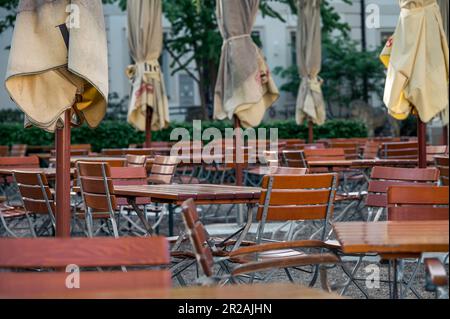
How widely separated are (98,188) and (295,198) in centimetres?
168

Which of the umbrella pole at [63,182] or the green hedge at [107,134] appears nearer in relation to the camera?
the umbrella pole at [63,182]

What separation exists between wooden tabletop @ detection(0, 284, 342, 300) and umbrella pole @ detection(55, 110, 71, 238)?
2483 millimetres

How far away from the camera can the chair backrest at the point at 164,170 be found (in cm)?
912

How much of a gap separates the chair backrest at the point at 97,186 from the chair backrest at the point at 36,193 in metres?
0.28

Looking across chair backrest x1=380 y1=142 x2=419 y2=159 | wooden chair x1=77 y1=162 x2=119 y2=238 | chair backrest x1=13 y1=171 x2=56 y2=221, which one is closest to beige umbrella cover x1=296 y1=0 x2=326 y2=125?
chair backrest x1=380 y1=142 x2=419 y2=159

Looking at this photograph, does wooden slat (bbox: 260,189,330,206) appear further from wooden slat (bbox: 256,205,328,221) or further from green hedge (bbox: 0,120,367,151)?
green hedge (bbox: 0,120,367,151)

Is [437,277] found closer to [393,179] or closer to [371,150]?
[393,179]

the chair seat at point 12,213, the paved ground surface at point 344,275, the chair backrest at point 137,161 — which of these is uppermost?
the chair backrest at point 137,161

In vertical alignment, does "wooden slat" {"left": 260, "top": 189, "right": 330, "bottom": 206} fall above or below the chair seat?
above

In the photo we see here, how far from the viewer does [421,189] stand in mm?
4664

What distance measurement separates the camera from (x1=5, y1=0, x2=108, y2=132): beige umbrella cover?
17.0 ft

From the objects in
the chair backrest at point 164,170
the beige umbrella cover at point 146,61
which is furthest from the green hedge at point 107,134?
the chair backrest at point 164,170

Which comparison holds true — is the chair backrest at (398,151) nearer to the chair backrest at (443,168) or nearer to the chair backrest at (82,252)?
the chair backrest at (443,168)
